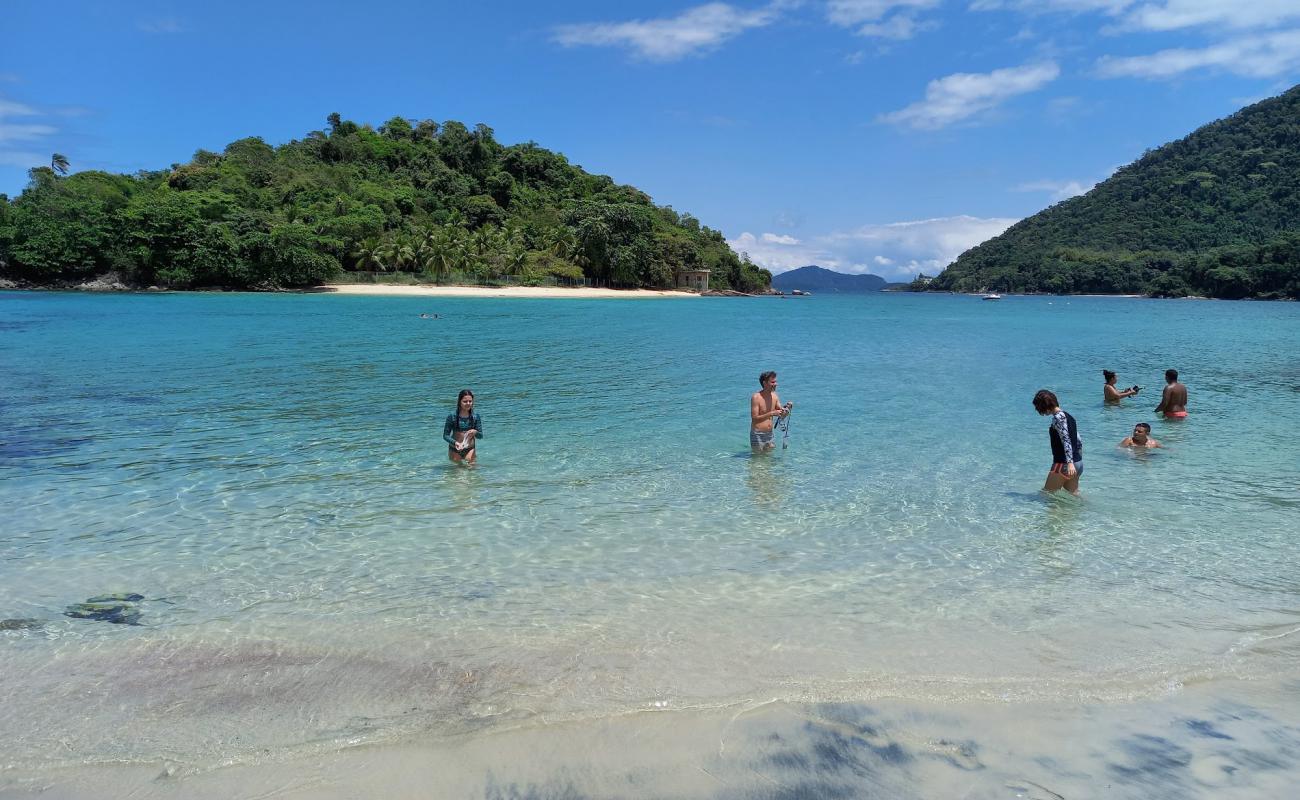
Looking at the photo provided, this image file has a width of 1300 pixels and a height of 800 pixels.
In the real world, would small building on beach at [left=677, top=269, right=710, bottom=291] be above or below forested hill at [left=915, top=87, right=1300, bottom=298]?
below

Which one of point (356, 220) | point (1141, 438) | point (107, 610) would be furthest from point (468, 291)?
point (107, 610)

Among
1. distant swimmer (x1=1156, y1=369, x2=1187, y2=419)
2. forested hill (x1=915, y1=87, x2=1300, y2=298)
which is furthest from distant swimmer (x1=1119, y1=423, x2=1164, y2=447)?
forested hill (x1=915, y1=87, x2=1300, y2=298)

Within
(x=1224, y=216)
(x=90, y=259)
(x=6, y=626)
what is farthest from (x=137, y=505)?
(x=1224, y=216)

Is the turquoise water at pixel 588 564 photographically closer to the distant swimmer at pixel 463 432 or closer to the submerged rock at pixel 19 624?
the submerged rock at pixel 19 624

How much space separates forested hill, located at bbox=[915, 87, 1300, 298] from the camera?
137 metres

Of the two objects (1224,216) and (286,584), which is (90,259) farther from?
(1224,216)

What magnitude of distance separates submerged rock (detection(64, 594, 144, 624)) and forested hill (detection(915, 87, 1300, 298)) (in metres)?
166

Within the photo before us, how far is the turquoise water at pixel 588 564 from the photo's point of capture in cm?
500

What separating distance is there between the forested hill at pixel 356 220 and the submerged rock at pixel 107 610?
Result: 9408cm

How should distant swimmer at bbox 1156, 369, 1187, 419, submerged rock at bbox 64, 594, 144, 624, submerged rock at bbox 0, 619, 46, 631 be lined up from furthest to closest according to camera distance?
1. distant swimmer at bbox 1156, 369, 1187, 419
2. submerged rock at bbox 64, 594, 144, 624
3. submerged rock at bbox 0, 619, 46, 631

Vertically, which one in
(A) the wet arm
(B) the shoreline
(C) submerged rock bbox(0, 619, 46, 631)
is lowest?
(C) submerged rock bbox(0, 619, 46, 631)

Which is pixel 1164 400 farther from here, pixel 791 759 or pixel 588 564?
pixel 791 759

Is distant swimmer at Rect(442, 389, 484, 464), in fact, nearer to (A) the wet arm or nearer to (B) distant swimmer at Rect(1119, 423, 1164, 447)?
(B) distant swimmer at Rect(1119, 423, 1164, 447)

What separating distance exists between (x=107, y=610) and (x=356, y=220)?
107 metres
